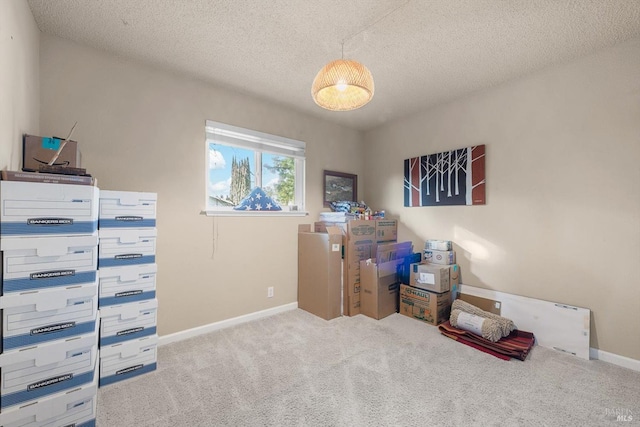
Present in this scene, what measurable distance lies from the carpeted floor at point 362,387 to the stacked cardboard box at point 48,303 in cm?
32

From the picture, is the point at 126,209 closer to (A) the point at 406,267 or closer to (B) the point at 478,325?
(A) the point at 406,267

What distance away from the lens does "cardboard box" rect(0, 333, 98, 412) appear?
129cm

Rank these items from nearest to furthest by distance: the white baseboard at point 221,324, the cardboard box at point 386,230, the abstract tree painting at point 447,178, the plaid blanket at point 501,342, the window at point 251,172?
1. the plaid blanket at point 501,342
2. the white baseboard at point 221,324
3. the window at point 251,172
4. the abstract tree painting at point 447,178
5. the cardboard box at point 386,230

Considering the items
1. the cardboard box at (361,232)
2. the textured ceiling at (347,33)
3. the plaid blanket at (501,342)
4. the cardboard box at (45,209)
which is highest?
the textured ceiling at (347,33)

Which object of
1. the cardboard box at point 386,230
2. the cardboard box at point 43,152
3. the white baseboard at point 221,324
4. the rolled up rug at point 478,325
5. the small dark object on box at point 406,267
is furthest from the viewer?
the cardboard box at point 386,230

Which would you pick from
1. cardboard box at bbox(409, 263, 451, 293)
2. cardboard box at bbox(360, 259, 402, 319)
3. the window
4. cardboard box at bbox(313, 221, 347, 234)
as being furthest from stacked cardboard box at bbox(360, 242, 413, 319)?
the window

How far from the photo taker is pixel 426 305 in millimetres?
2971

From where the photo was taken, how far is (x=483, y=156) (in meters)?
2.95

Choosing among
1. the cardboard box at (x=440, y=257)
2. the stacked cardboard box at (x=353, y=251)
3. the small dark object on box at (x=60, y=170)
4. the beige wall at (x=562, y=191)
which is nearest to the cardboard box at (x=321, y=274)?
the stacked cardboard box at (x=353, y=251)

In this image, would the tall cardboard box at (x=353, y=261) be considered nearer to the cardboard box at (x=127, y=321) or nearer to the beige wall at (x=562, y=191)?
the beige wall at (x=562, y=191)

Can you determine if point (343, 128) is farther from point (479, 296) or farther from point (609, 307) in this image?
point (609, 307)

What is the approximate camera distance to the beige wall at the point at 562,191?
216 cm

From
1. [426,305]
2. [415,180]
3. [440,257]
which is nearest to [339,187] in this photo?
[415,180]

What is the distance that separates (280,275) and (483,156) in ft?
8.52
